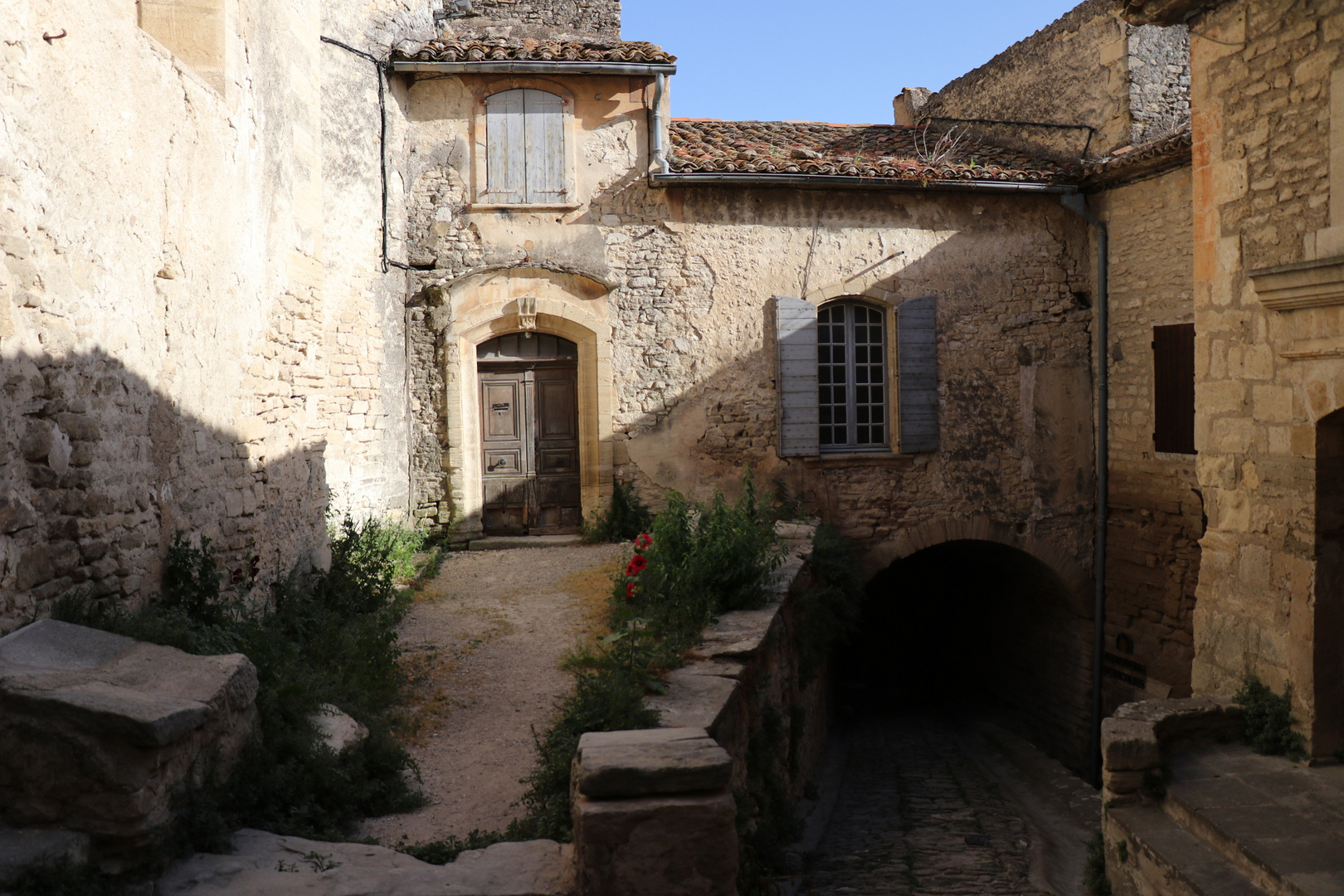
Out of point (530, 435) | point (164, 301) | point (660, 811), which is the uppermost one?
point (164, 301)

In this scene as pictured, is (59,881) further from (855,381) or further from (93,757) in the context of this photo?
(855,381)

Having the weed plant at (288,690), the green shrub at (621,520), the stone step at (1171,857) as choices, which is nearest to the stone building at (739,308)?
the green shrub at (621,520)

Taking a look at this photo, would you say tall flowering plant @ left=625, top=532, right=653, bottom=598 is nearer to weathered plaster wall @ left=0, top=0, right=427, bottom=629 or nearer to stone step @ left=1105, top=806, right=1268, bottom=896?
weathered plaster wall @ left=0, top=0, right=427, bottom=629

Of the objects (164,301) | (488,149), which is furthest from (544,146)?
(164,301)

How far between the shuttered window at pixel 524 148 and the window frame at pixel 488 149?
0.02 metres

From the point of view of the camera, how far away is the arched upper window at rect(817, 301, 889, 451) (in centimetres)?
1073

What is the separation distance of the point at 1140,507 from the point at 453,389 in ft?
23.8

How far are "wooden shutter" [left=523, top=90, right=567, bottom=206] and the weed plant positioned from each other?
482 centimetres

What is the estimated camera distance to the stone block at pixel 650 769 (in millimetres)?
2992

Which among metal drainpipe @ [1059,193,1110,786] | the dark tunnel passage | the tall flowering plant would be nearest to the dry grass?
the tall flowering plant

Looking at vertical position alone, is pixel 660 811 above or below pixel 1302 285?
below

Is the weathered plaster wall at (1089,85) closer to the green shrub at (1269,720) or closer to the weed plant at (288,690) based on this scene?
the green shrub at (1269,720)

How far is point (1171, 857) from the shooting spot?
4238 mm

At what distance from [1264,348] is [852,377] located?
5.81m
